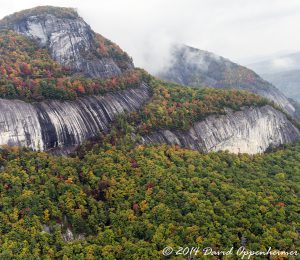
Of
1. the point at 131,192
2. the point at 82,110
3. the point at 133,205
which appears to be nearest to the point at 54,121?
the point at 82,110

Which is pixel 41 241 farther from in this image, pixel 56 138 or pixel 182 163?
pixel 182 163

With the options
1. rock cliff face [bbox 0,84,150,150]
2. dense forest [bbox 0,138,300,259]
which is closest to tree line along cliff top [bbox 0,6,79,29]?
rock cliff face [bbox 0,84,150,150]

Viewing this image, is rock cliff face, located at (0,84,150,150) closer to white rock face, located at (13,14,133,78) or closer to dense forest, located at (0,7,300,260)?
dense forest, located at (0,7,300,260)

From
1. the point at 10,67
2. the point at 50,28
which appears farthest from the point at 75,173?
the point at 50,28

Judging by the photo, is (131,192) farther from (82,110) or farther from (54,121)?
(82,110)

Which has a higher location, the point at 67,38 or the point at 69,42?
the point at 67,38
